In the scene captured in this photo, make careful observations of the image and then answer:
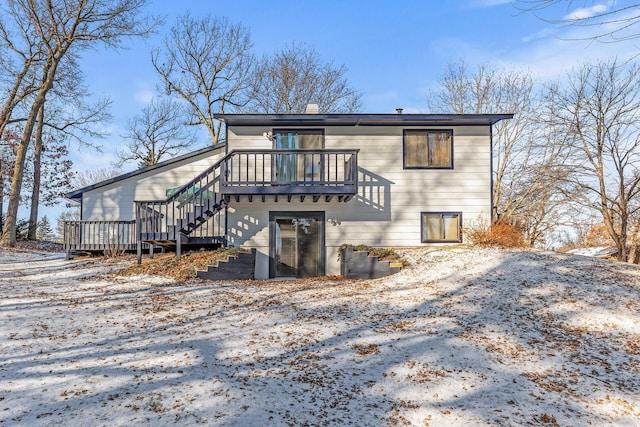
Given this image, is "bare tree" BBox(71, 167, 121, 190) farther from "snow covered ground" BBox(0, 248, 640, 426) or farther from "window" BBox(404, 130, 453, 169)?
"snow covered ground" BBox(0, 248, 640, 426)

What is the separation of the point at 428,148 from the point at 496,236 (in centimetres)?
358

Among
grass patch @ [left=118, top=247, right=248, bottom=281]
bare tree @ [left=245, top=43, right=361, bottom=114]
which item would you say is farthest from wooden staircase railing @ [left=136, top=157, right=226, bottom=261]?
bare tree @ [left=245, top=43, right=361, bottom=114]

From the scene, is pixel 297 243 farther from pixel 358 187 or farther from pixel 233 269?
pixel 358 187

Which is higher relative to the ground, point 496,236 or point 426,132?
point 426,132

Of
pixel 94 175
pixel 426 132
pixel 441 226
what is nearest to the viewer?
pixel 441 226

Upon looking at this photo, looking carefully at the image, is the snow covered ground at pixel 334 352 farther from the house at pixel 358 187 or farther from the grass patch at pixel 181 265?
the house at pixel 358 187

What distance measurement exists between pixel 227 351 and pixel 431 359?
270cm

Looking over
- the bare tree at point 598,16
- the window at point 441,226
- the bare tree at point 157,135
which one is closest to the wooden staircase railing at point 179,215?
the window at point 441,226

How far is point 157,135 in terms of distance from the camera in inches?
1272

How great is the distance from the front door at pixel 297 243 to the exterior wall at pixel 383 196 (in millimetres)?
208

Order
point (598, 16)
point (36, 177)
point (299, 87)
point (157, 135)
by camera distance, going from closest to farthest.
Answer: point (598, 16)
point (36, 177)
point (299, 87)
point (157, 135)

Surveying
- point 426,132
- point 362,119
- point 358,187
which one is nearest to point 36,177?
point 358,187

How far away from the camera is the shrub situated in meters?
13.1

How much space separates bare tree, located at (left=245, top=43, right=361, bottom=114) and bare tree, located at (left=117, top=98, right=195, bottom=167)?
22.1 ft
